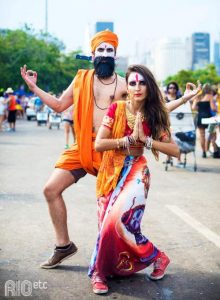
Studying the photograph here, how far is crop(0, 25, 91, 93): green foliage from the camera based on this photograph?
55.1 m

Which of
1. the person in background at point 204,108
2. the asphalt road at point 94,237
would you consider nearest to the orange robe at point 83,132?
the asphalt road at point 94,237

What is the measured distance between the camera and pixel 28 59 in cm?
6028

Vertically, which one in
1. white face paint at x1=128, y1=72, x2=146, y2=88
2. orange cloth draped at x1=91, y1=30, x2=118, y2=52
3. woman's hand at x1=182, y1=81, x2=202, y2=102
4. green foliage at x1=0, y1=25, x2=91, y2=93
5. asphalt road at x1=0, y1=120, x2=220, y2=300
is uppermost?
green foliage at x1=0, y1=25, x2=91, y2=93

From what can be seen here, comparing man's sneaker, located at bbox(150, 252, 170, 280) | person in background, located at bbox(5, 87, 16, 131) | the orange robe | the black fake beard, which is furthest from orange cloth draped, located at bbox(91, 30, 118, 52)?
person in background, located at bbox(5, 87, 16, 131)

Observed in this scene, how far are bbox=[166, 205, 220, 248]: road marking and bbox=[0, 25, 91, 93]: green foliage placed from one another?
42.2 metres

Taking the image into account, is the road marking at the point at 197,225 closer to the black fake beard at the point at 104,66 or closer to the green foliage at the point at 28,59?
the black fake beard at the point at 104,66

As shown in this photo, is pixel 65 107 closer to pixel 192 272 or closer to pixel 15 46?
pixel 192 272

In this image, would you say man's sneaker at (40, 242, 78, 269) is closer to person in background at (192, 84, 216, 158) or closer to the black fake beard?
the black fake beard

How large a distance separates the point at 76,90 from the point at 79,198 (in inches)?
144

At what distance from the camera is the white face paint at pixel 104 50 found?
17.2ft

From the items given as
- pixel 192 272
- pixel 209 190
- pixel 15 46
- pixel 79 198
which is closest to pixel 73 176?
pixel 192 272

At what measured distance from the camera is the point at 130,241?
4.59m

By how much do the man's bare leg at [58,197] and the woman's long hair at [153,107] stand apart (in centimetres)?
87

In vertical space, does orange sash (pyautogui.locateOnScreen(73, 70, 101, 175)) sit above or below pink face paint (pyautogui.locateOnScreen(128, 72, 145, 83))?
below
